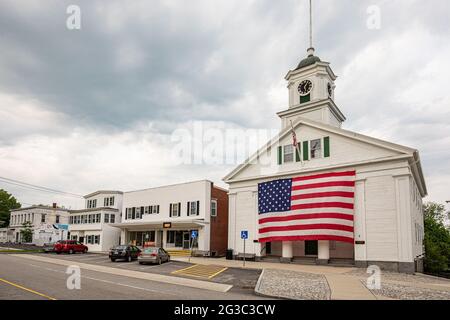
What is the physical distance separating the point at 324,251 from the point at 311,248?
3.09m

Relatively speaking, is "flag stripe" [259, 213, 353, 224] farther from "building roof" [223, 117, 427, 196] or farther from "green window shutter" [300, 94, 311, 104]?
"green window shutter" [300, 94, 311, 104]

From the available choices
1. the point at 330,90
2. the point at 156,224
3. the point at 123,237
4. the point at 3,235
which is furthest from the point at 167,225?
the point at 3,235

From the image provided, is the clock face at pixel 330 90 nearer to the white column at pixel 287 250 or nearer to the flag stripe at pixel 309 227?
the flag stripe at pixel 309 227

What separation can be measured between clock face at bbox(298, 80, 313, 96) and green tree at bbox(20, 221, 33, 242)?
59.6 m

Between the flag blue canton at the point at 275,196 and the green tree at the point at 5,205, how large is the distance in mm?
80934

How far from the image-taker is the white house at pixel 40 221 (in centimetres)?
6512

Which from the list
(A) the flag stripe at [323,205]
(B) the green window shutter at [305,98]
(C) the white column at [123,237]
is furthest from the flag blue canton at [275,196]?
(C) the white column at [123,237]

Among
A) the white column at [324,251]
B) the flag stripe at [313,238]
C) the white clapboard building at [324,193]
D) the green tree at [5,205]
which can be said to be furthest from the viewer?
the green tree at [5,205]

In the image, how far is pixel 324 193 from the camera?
87.2 ft

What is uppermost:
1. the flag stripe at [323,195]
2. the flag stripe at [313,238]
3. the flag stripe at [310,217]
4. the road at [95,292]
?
the flag stripe at [323,195]

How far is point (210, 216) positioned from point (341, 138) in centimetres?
1626
